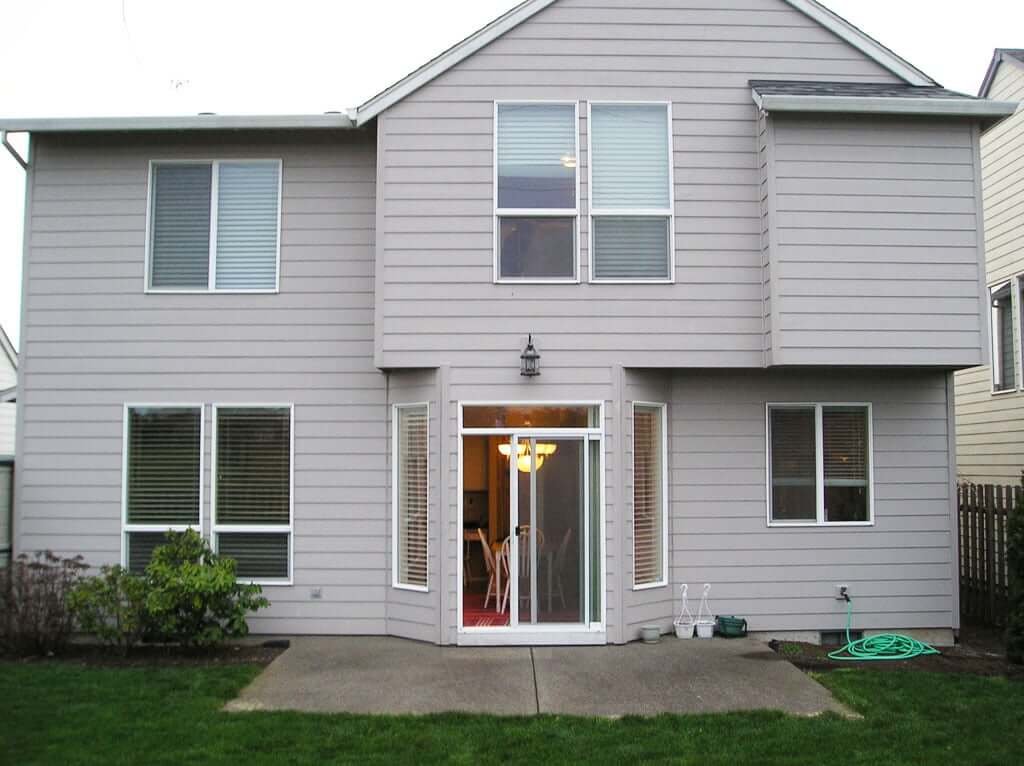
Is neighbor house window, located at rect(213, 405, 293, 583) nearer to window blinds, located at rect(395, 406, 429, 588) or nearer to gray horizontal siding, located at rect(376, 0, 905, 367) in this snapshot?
window blinds, located at rect(395, 406, 429, 588)

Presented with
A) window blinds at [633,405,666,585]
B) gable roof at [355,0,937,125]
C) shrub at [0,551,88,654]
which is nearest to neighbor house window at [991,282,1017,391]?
gable roof at [355,0,937,125]

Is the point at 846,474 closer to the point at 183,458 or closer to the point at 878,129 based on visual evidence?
the point at 878,129

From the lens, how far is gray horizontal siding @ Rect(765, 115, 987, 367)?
9.43 meters

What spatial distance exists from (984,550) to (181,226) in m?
9.61

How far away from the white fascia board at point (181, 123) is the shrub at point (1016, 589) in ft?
24.2

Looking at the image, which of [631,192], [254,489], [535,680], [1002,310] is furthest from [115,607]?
[1002,310]

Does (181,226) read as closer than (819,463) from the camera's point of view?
No

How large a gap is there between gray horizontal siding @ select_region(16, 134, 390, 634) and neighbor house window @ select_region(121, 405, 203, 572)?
5.3 inches

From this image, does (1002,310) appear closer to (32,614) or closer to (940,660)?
(940,660)

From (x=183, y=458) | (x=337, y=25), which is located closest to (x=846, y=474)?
(x=183, y=458)

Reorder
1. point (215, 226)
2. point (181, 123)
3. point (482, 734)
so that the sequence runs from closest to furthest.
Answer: point (482, 734) < point (181, 123) < point (215, 226)

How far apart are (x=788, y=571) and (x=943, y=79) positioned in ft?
17.4

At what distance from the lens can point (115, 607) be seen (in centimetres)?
912

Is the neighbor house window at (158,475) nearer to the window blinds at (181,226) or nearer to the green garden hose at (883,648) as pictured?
the window blinds at (181,226)
